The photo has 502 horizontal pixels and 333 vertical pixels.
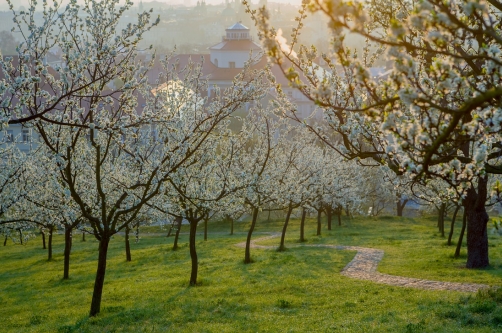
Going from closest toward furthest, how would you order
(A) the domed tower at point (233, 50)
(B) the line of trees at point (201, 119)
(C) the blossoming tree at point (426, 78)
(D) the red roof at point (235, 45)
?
(C) the blossoming tree at point (426, 78) → (B) the line of trees at point (201, 119) → (A) the domed tower at point (233, 50) → (D) the red roof at point (235, 45)

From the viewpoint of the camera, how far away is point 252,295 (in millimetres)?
19172

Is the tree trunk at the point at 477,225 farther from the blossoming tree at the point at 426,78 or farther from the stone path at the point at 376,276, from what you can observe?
the blossoming tree at the point at 426,78

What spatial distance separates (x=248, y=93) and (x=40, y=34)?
5.99m

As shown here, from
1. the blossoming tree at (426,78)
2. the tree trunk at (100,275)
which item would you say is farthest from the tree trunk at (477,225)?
the tree trunk at (100,275)

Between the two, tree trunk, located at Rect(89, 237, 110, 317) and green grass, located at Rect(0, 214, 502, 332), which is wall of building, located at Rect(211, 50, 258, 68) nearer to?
green grass, located at Rect(0, 214, 502, 332)

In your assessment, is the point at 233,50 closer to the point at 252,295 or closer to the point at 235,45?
the point at 235,45

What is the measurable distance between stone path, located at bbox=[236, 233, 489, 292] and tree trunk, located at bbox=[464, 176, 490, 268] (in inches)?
132

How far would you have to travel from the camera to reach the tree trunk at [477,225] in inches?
870

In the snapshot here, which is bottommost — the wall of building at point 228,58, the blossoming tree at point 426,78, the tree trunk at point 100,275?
the tree trunk at point 100,275

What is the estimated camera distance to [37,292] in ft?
80.2

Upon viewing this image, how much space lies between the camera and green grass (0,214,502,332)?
14336 millimetres

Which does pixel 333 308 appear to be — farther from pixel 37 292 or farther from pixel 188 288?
pixel 37 292

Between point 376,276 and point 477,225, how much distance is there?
4.67 m

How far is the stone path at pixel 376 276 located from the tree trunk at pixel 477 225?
3.35 metres
